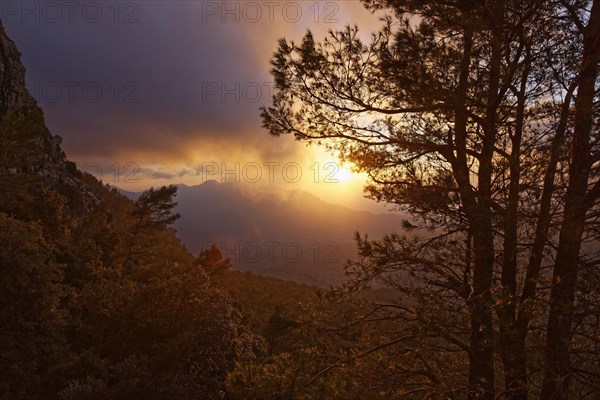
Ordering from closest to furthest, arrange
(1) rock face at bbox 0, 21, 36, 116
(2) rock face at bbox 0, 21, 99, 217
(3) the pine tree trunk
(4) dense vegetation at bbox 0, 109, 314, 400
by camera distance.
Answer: (3) the pine tree trunk, (4) dense vegetation at bbox 0, 109, 314, 400, (2) rock face at bbox 0, 21, 99, 217, (1) rock face at bbox 0, 21, 36, 116

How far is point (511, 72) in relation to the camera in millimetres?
5520

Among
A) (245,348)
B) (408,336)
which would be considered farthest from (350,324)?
(245,348)

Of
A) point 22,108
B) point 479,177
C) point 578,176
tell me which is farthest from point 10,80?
point 578,176

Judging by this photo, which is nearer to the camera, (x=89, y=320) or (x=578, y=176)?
(x=578, y=176)

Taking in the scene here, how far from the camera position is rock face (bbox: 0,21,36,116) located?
34281mm

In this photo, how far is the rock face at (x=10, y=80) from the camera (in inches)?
1350

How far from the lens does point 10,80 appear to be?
1396 inches

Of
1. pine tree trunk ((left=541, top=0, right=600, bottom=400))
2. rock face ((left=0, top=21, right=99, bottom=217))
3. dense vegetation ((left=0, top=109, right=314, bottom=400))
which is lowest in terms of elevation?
dense vegetation ((left=0, top=109, right=314, bottom=400))

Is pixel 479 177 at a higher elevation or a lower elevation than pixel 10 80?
lower

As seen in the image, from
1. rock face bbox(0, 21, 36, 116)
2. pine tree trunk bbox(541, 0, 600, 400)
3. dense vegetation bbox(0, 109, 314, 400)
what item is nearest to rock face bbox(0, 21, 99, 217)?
rock face bbox(0, 21, 36, 116)

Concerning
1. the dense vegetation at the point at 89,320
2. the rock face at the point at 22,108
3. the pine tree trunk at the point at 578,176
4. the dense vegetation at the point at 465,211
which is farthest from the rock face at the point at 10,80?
the pine tree trunk at the point at 578,176

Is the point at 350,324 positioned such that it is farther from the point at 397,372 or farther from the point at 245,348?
the point at 245,348

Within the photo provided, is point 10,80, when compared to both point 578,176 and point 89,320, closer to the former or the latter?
point 89,320

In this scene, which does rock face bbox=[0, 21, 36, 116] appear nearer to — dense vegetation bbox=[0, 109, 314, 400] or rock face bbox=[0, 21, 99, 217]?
rock face bbox=[0, 21, 99, 217]
